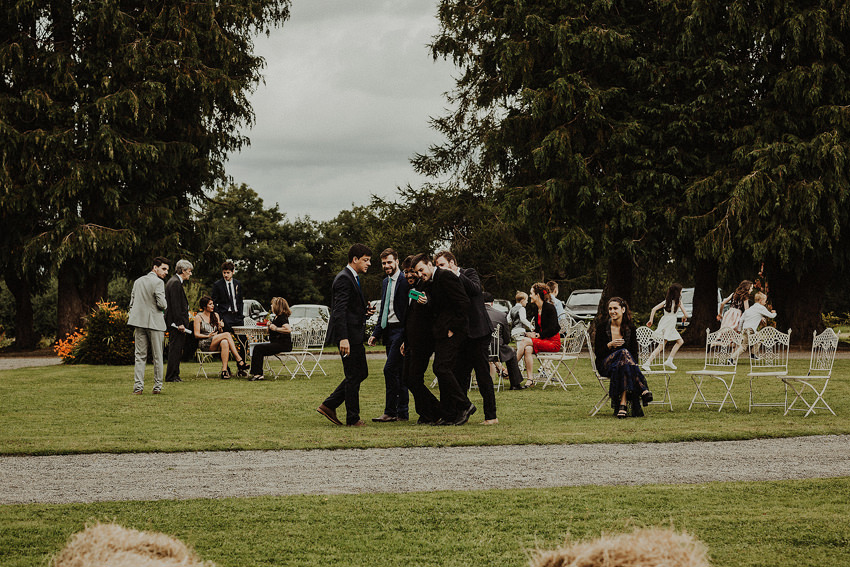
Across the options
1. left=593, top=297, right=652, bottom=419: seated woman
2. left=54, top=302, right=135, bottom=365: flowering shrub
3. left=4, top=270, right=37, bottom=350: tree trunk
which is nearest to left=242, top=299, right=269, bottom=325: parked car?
left=4, top=270, right=37, bottom=350: tree trunk

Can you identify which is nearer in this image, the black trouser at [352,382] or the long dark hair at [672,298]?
the black trouser at [352,382]

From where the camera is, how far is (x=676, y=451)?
880cm

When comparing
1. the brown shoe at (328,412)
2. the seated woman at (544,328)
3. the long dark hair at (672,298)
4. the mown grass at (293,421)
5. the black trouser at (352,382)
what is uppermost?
the long dark hair at (672,298)

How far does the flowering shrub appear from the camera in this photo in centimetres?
2216

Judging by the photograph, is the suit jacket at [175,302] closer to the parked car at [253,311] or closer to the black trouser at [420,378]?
the black trouser at [420,378]

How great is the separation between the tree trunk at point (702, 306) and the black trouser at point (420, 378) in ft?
64.1

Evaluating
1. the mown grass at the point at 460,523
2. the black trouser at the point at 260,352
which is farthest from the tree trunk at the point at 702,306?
the mown grass at the point at 460,523

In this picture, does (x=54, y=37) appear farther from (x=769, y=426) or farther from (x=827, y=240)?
(x=769, y=426)

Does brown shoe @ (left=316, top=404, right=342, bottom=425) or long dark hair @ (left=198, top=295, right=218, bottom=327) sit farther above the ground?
long dark hair @ (left=198, top=295, right=218, bottom=327)

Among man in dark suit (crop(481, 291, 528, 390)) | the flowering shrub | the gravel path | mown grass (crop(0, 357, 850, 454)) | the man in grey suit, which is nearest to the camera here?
the gravel path

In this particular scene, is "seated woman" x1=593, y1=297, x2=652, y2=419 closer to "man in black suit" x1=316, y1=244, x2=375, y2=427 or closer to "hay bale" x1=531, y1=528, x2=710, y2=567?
"man in black suit" x1=316, y1=244, x2=375, y2=427

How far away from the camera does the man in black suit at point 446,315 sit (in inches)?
416

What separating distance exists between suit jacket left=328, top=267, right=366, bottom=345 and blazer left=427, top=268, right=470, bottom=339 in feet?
2.69

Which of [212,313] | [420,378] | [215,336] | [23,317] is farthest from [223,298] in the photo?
[23,317]
